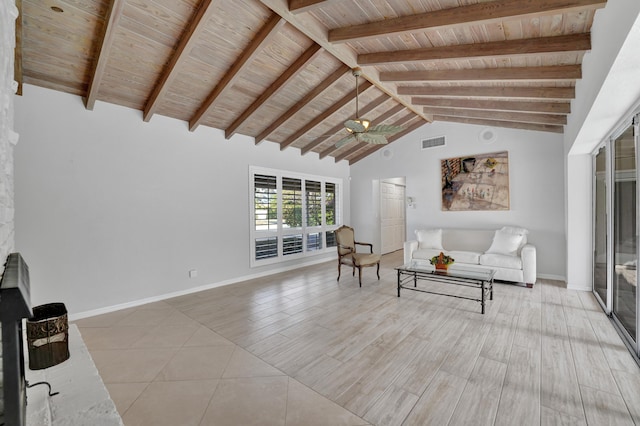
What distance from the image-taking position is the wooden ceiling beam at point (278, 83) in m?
3.56

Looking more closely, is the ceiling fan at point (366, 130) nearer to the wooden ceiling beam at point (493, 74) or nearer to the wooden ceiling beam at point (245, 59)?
the wooden ceiling beam at point (493, 74)

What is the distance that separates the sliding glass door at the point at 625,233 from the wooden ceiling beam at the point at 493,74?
2.73 feet

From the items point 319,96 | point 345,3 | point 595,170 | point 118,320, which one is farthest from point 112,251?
point 595,170

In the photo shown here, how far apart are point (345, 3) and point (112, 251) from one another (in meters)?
4.13

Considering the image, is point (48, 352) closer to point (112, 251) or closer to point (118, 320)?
point (118, 320)

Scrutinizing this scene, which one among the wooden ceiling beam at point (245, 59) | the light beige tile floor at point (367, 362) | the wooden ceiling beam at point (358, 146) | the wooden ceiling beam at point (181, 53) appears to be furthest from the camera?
the wooden ceiling beam at point (358, 146)

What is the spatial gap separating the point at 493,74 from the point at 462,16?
1.24 metres

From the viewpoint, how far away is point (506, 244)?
5113 millimetres

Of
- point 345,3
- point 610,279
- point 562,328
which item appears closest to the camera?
point 345,3

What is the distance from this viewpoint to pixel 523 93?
3838mm

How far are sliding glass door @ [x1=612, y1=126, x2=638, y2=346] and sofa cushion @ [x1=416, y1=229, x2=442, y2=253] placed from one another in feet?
9.09

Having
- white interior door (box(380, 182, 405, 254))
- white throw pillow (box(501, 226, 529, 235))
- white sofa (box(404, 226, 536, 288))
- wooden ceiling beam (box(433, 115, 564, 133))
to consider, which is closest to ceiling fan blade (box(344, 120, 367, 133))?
white sofa (box(404, 226, 536, 288))

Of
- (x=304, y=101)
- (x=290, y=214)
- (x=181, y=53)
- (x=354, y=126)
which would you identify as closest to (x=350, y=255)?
(x=290, y=214)

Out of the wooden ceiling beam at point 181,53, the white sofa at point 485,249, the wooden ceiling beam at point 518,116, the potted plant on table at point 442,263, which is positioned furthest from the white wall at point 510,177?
the wooden ceiling beam at point 181,53
